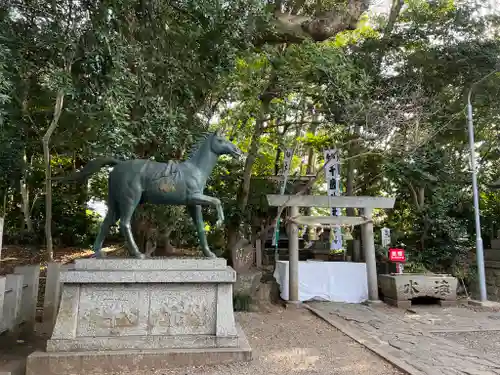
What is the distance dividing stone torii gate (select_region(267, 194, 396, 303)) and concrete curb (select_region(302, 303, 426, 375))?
4.18 ft

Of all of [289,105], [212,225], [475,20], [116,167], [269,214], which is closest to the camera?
[116,167]

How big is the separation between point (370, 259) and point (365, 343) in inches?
190

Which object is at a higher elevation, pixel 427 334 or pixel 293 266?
pixel 293 266

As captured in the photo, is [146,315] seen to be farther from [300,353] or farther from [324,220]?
[324,220]

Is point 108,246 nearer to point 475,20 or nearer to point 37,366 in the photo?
point 37,366

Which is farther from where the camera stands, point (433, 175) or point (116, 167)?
point (433, 175)

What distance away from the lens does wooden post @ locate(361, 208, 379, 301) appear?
415 inches

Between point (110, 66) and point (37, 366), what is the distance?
4.14 metres

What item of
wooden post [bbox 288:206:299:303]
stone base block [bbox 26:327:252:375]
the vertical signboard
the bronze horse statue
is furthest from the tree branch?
stone base block [bbox 26:327:252:375]

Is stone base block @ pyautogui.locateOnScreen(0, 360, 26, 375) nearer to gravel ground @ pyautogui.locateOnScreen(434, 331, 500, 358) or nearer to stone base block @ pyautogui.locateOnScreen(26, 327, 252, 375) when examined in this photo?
stone base block @ pyautogui.locateOnScreen(26, 327, 252, 375)

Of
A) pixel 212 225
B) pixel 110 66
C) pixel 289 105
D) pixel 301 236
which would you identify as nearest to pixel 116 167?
pixel 110 66

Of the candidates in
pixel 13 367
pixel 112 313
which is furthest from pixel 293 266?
pixel 13 367

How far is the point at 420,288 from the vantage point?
33.3 feet

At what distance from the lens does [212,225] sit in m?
14.8
